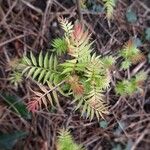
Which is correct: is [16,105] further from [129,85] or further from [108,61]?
[129,85]

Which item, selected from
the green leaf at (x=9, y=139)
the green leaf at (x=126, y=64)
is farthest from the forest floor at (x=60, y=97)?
the green leaf at (x=126, y=64)

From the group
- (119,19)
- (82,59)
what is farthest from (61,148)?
(119,19)

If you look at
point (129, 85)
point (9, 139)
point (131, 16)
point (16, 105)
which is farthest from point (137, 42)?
point (9, 139)

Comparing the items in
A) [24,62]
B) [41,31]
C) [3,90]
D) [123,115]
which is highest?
[41,31]

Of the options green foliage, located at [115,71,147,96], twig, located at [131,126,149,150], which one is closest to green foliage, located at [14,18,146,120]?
green foliage, located at [115,71,147,96]

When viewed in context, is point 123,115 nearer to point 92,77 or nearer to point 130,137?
point 130,137

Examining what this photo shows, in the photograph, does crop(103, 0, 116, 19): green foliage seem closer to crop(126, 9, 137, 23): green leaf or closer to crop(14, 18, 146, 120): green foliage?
crop(126, 9, 137, 23): green leaf
